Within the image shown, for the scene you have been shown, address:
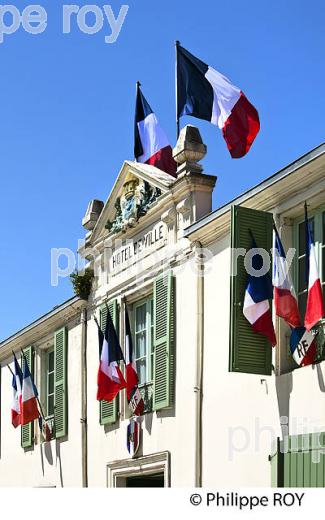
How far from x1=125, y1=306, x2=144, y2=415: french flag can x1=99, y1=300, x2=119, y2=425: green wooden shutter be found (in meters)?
0.52

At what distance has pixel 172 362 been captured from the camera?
15414 millimetres

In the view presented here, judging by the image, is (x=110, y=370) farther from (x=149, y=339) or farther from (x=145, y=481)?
(x=145, y=481)

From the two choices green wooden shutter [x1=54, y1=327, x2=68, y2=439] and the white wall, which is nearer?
the white wall

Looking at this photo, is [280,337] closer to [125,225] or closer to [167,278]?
[167,278]

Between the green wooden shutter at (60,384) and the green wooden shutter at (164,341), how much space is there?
3.76 m

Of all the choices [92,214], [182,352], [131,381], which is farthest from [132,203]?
[182,352]

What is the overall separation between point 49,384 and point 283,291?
8.91 metres

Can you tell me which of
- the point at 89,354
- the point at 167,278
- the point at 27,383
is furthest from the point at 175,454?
the point at 27,383

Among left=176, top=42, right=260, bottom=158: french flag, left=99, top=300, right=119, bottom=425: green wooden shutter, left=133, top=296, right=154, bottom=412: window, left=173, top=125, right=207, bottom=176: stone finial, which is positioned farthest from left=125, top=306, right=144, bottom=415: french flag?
left=176, top=42, right=260, bottom=158: french flag

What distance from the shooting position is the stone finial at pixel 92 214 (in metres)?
19.0

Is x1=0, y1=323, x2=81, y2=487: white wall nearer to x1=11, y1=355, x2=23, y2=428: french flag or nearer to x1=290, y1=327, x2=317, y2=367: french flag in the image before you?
x1=11, y1=355, x2=23, y2=428: french flag

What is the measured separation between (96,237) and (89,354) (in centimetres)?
198

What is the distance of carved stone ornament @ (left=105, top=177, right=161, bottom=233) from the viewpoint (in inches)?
660

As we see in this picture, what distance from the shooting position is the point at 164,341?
51.1 ft
